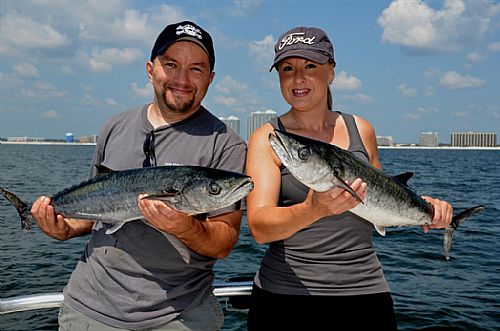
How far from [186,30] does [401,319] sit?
7776mm

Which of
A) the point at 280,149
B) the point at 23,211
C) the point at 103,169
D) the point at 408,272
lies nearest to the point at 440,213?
the point at 280,149

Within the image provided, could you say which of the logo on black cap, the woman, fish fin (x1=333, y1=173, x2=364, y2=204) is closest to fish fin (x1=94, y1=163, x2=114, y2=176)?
the woman

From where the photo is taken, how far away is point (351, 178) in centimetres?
342

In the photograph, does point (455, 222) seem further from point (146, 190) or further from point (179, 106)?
point (146, 190)

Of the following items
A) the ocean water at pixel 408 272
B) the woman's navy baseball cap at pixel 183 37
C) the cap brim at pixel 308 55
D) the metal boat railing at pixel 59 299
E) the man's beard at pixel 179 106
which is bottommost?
the ocean water at pixel 408 272

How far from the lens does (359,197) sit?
3283mm

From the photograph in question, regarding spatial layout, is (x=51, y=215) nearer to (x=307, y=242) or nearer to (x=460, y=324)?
(x=307, y=242)

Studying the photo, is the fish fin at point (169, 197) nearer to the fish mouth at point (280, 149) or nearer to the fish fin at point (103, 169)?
the fish fin at point (103, 169)

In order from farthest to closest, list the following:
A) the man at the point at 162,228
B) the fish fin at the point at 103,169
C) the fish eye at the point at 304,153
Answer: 1. the fish fin at the point at 103,169
2. the man at the point at 162,228
3. the fish eye at the point at 304,153

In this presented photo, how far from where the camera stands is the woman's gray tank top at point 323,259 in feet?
11.7

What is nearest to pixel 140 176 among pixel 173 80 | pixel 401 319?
pixel 173 80

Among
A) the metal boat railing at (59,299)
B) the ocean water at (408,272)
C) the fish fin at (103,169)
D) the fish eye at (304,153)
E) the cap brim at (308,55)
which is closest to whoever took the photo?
the fish eye at (304,153)

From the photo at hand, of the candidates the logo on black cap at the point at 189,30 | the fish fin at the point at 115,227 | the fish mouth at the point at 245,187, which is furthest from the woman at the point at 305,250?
the fish fin at the point at 115,227

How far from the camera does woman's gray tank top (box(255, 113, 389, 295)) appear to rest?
3570mm
